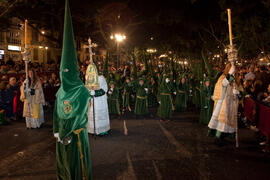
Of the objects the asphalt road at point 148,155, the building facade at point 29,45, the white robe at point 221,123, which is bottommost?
the asphalt road at point 148,155

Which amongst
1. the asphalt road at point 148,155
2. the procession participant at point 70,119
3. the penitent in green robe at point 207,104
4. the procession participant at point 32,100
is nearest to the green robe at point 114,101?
the asphalt road at point 148,155

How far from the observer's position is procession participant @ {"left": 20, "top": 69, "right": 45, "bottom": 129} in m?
8.25

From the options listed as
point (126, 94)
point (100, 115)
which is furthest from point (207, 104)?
point (126, 94)

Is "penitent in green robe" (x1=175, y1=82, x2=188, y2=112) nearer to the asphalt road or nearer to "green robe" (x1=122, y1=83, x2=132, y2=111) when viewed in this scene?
"green robe" (x1=122, y1=83, x2=132, y2=111)

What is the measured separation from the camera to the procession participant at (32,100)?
8250mm

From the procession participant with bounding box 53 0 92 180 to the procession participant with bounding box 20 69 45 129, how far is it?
17.3ft

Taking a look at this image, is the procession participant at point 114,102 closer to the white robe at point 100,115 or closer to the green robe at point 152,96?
the white robe at point 100,115

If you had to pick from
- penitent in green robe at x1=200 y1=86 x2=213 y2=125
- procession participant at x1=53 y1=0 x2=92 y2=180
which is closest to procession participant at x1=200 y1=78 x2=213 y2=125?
penitent in green robe at x1=200 y1=86 x2=213 y2=125

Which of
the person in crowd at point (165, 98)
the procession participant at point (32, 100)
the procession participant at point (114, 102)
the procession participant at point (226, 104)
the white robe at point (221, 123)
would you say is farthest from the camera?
the procession participant at point (114, 102)

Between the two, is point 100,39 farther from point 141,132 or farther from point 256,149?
point 256,149

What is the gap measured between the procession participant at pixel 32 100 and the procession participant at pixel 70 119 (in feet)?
17.3

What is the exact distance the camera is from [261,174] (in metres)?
4.66

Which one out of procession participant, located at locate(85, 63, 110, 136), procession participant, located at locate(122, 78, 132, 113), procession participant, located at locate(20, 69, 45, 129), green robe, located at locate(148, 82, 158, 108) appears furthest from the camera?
green robe, located at locate(148, 82, 158, 108)

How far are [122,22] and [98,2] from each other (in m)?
2.79
